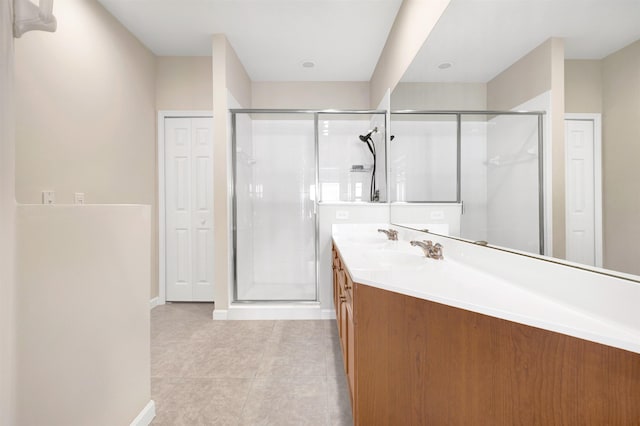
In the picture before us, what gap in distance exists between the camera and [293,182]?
12.0ft

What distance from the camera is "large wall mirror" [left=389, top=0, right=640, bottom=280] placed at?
650mm

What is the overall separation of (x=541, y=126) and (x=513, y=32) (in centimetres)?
36

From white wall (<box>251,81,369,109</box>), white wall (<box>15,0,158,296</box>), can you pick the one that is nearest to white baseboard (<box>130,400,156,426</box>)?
white wall (<box>15,0,158,296</box>)

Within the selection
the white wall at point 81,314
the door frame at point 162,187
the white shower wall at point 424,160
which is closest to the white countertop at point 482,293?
the white shower wall at point 424,160

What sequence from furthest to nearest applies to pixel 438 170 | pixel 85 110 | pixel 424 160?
pixel 85 110 < pixel 424 160 < pixel 438 170

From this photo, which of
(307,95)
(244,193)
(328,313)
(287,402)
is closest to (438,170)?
(287,402)

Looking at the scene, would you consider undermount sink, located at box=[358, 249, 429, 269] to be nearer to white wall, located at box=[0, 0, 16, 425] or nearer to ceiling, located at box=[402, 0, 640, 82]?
ceiling, located at box=[402, 0, 640, 82]

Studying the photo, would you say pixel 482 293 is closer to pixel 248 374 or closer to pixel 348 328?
pixel 348 328

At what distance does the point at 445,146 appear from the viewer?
158 centimetres

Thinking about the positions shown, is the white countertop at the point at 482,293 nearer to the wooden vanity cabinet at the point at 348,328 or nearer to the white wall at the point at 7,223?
the wooden vanity cabinet at the point at 348,328

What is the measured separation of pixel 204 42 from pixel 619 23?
3429mm

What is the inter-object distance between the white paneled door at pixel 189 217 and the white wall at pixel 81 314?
2101 mm

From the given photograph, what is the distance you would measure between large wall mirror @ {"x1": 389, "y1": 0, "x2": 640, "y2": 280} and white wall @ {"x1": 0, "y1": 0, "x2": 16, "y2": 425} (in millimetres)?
1560

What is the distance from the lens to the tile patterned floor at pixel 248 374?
1.60 meters
